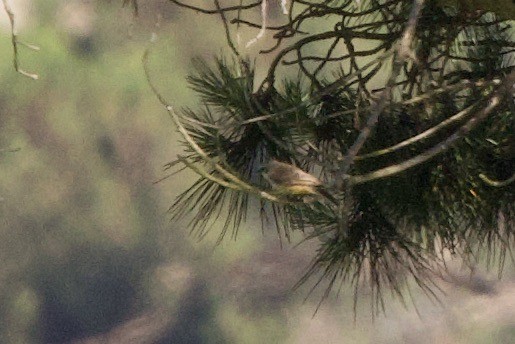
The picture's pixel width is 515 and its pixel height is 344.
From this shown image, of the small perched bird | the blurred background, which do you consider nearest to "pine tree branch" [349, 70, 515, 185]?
the small perched bird

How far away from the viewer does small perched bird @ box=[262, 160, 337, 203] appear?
590 millimetres

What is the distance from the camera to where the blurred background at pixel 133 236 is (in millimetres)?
1785

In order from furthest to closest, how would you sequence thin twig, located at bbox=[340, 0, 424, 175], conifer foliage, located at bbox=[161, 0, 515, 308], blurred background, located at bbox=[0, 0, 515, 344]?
blurred background, located at bbox=[0, 0, 515, 344], conifer foliage, located at bbox=[161, 0, 515, 308], thin twig, located at bbox=[340, 0, 424, 175]

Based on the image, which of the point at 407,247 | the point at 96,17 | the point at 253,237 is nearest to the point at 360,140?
the point at 407,247

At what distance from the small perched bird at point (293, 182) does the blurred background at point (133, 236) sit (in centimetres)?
118

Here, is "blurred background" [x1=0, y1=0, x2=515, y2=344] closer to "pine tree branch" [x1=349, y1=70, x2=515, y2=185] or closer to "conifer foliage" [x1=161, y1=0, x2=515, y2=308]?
"conifer foliage" [x1=161, y1=0, x2=515, y2=308]

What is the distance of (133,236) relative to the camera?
1.82m

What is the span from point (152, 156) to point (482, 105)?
121 cm

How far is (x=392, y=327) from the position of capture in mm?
1808

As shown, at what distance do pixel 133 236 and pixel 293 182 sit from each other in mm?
1266

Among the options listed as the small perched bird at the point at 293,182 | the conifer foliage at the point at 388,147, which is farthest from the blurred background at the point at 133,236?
the small perched bird at the point at 293,182

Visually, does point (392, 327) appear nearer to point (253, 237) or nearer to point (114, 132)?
point (253, 237)

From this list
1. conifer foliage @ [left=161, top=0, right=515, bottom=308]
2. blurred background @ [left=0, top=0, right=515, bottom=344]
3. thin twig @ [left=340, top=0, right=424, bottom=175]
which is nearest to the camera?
thin twig @ [left=340, top=0, right=424, bottom=175]

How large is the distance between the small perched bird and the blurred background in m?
1.18
